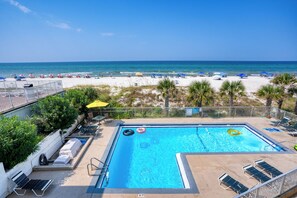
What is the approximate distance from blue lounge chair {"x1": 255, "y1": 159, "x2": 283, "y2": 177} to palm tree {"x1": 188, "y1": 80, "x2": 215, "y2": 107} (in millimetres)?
7979

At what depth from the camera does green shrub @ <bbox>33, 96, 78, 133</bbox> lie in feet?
33.5

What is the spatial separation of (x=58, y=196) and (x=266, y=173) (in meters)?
9.69

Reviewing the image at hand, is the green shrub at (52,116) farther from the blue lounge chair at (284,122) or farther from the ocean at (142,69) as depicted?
the ocean at (142,69)

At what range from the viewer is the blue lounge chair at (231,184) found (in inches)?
261

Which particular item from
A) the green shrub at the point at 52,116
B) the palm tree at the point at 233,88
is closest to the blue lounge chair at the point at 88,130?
the green shrub at the point at 52,116

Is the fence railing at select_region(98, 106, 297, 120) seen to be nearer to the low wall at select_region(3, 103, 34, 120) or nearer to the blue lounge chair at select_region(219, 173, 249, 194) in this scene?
the low wall at select_region(3, 103, 34, 120)

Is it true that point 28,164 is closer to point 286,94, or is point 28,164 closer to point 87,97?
point 87,97

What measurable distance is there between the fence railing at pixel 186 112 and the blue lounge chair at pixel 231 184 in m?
9.10

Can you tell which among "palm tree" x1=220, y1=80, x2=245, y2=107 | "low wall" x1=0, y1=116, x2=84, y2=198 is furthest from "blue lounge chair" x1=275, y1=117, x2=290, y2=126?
"low wall" x1=0, y1=116, x2=84, y2=198

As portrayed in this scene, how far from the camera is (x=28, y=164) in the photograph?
8.03 meters

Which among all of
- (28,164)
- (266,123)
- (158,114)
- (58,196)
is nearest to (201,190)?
(58,196)

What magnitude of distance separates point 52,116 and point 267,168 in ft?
41.0

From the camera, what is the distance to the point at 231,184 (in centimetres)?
687

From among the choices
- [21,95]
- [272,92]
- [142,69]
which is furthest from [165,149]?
[142,69]
